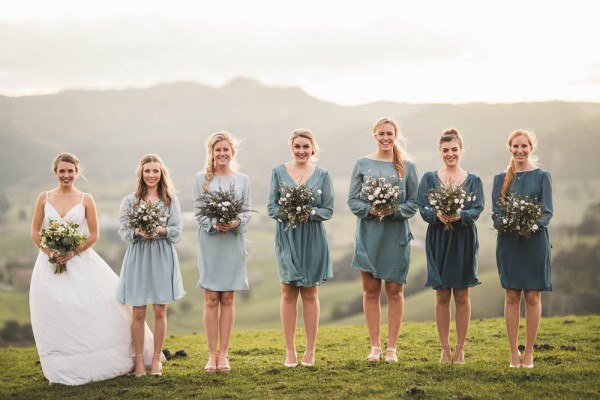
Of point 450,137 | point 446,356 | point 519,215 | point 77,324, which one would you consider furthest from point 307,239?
point 77,324

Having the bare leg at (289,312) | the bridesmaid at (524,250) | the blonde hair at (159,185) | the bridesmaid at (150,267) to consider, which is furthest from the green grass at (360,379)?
the blonde hair at (159,185)

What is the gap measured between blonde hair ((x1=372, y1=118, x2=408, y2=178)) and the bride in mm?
5239

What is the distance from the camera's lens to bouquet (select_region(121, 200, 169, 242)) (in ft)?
33.3

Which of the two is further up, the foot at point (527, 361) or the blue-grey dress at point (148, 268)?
the blue-grey dress at point (148, 268)

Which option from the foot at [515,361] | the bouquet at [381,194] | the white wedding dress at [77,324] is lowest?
the foot at [515,361]

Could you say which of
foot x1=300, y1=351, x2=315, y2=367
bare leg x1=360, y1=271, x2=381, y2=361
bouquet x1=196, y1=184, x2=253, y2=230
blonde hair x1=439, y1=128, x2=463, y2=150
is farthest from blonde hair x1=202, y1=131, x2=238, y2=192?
blonde hair x1=439, y1=128, x2=463, y2=150

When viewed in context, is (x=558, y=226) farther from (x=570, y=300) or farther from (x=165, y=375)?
(x=165, y=375)

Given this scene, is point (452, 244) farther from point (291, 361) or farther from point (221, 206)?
point (221, 206)

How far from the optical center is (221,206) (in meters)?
10.0

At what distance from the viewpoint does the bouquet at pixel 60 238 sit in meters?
10.3

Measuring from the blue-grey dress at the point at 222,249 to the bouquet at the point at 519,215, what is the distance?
414 centimetres

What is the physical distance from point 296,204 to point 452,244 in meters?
2.67

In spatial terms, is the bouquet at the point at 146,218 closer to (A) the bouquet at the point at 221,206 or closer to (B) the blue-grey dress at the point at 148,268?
(B) the blue-grey dress at the point at 148,268

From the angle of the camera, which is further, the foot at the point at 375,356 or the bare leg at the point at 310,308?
the foot at the point at 375,356
